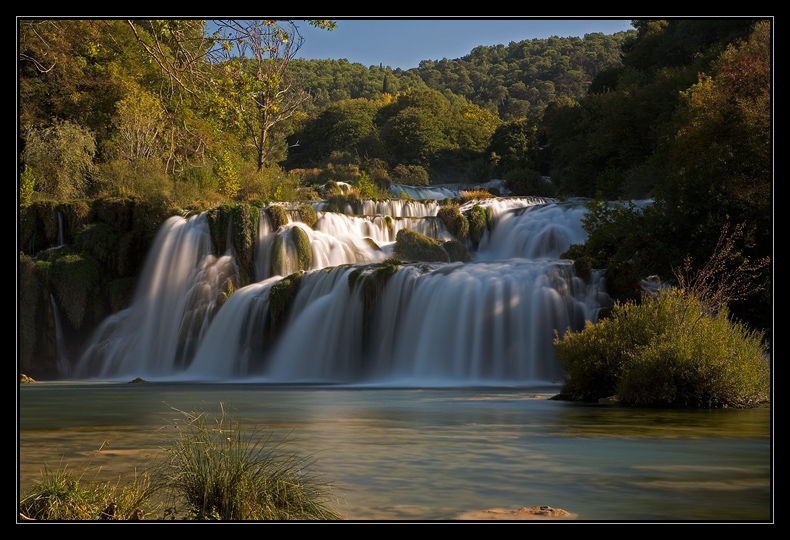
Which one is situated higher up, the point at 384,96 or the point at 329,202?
the point at 384,96

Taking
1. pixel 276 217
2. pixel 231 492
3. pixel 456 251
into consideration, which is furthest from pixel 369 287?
pixel 231 492

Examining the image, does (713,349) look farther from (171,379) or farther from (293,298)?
(171,379)

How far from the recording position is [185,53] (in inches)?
481

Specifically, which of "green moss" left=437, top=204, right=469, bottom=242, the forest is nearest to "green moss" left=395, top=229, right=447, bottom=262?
"green moss" left=437, top=204, right=469, bottom=242

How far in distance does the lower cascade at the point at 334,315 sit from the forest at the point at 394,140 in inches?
76.9

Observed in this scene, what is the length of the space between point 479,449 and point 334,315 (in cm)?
Answer: 1586

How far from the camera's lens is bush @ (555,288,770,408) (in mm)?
14945

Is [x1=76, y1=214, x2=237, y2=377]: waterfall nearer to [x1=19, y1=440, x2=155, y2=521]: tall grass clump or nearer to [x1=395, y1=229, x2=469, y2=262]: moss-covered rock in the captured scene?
[x1=395, y1=229, x2=469, y2=262]: moss-covered rock

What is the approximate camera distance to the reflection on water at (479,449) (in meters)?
7.89

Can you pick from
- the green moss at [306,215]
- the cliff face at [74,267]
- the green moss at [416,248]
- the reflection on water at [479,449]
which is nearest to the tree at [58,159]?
the cliff face at [74,267]
